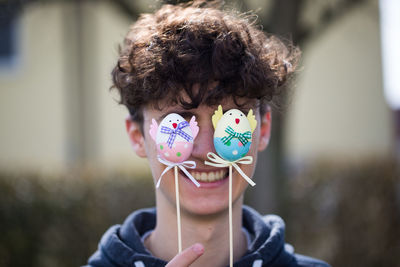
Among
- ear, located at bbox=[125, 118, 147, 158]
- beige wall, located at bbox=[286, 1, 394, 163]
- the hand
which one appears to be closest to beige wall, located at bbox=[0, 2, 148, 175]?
beige wall, located at bbox=[286, 1, 394, 163]

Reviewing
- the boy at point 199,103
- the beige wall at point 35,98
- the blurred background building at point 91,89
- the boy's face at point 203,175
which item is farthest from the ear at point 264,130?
the beige wall at point 35,98

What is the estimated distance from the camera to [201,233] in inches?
76.9

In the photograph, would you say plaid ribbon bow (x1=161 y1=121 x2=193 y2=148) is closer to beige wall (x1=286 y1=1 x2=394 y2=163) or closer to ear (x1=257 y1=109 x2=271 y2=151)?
ear (x1=257 y1=109 x2=271 y2=151)

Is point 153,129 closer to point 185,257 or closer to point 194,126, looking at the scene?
point 194,126

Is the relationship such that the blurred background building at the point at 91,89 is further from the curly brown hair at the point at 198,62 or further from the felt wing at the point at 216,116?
the felt wing at the point at 216,116

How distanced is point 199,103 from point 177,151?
19 cm

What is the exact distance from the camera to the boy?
6.08ft

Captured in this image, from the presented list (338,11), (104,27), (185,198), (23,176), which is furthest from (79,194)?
(104,27)

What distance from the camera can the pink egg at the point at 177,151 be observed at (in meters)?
1.79

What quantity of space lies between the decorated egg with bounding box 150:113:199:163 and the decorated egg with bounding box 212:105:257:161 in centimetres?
8

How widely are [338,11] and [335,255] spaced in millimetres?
2562

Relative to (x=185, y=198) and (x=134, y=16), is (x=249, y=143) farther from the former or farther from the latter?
(x=134, y=16)

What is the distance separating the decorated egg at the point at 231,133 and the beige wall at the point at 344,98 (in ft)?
24.2

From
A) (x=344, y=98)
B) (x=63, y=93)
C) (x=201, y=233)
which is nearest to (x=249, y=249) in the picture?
(x=201, y=233)
